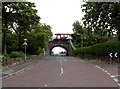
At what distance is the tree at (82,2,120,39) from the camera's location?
5133 cm

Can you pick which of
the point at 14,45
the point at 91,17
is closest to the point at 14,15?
the point at 91,17

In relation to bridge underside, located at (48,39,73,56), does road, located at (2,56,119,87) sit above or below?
below

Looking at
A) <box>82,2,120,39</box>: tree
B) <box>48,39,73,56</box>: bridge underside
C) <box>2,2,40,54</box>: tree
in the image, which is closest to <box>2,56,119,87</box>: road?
<box>2,2,40,54</box>: tree

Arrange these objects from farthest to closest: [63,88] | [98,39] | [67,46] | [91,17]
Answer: [67,46], [98,39], [91,17], [63,88]

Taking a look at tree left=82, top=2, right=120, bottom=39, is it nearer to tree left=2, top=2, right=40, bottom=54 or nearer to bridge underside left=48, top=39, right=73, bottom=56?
tree left=2, top=2, right=40, bottom=54

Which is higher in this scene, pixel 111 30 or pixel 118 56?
pixel 111 30

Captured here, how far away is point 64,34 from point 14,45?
92626 millimetres

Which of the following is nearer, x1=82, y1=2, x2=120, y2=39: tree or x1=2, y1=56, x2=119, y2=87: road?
x1=2, y1=56, x2=119, y2=87: road

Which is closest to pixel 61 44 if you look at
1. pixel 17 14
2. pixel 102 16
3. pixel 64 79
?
pixel 102 16

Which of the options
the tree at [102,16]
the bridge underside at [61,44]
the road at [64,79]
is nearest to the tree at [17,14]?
the tree at [102,16]

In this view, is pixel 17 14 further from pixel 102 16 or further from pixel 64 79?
pixel 64 79

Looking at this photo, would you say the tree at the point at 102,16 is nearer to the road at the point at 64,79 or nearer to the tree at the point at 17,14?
the tree at the point at 17,14

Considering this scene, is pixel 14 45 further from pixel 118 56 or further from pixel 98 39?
pixel 98 39

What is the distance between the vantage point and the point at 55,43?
15788 cm
